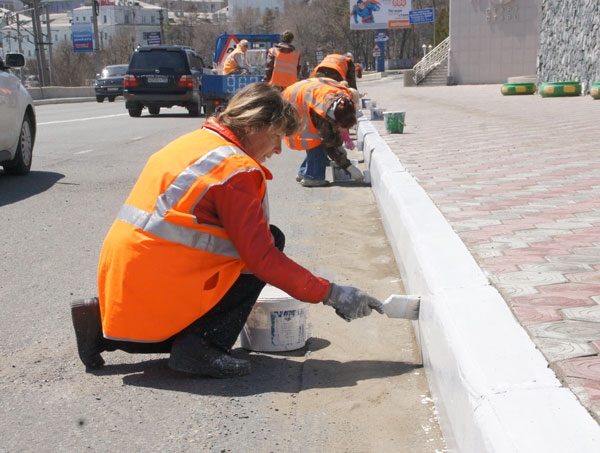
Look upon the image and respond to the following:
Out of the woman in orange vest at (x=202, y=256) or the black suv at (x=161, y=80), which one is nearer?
the woman in orange vest at (x=202, y=256)

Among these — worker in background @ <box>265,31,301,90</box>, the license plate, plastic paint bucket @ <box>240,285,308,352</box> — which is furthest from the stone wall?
plastic paint bucket @ <box>240,285,308,352</box>

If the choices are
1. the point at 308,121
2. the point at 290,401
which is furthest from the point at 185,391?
the point at 308,121

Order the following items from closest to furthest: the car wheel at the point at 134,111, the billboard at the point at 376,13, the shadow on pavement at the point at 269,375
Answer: the shadow on pavement at the point at 269,375 → the car wheel at the point at 134,111 → the billboard at the point at 376,13

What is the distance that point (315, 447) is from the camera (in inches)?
131

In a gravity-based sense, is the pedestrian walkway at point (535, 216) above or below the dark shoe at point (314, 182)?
above

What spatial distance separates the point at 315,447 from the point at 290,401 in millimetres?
476

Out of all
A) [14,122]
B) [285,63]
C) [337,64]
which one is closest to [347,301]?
[14,122]

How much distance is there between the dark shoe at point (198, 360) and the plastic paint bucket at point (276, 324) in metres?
0.41

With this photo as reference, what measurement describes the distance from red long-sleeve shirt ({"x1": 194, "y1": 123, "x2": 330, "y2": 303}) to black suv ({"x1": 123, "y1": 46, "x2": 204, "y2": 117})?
20.4 meters

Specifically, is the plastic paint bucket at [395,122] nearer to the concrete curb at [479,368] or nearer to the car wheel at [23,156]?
the car wheel at [23,156]

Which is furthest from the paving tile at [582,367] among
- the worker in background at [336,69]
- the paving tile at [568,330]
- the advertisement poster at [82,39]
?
the advertisement poster at [82,39]

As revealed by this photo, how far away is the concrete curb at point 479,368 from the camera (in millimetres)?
2412

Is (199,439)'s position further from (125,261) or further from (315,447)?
(125,261)

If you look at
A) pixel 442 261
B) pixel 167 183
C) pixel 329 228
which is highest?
pixel 167 183
